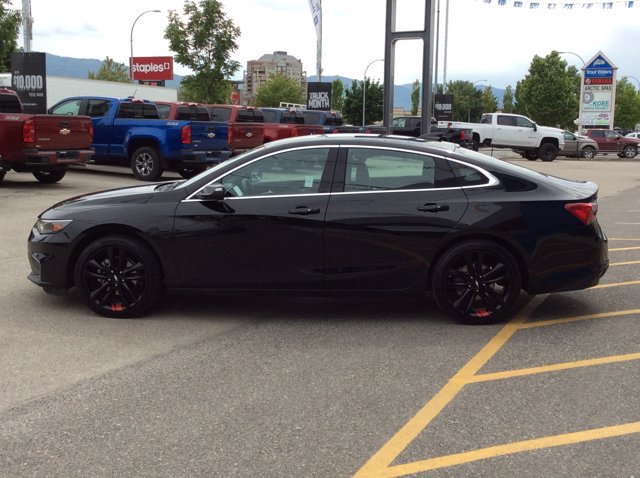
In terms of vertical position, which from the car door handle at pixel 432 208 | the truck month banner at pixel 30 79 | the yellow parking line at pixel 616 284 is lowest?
the yellow parking line at pixel 616 284

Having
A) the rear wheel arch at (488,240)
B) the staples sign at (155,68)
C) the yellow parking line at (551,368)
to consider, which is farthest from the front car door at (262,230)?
the staples sign at (155,68)

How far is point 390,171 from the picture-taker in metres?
6.08

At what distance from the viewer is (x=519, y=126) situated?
35.9 m

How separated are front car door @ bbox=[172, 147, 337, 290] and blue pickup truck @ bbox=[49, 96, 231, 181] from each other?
11459 millimetres

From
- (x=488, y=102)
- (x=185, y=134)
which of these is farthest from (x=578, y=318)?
(x=488, y=102)

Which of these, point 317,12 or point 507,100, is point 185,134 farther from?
point 507,100

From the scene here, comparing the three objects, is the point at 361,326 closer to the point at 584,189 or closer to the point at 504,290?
the point at 504,290

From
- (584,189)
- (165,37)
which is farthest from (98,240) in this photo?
(165,37)

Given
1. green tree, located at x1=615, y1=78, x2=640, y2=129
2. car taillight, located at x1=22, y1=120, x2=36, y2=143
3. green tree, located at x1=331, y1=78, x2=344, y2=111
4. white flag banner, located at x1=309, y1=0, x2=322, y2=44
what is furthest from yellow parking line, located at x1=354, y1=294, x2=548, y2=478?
green tree, located at x1=615, y1=78, x2=640, y2=129

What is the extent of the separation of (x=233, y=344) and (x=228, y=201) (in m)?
1.20

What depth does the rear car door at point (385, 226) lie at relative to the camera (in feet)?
19.3

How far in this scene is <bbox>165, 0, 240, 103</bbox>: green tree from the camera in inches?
1686

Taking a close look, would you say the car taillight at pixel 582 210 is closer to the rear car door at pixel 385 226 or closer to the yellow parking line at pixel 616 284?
the rear car door at pixel 385 226

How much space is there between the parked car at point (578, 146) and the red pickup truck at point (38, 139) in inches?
1199
